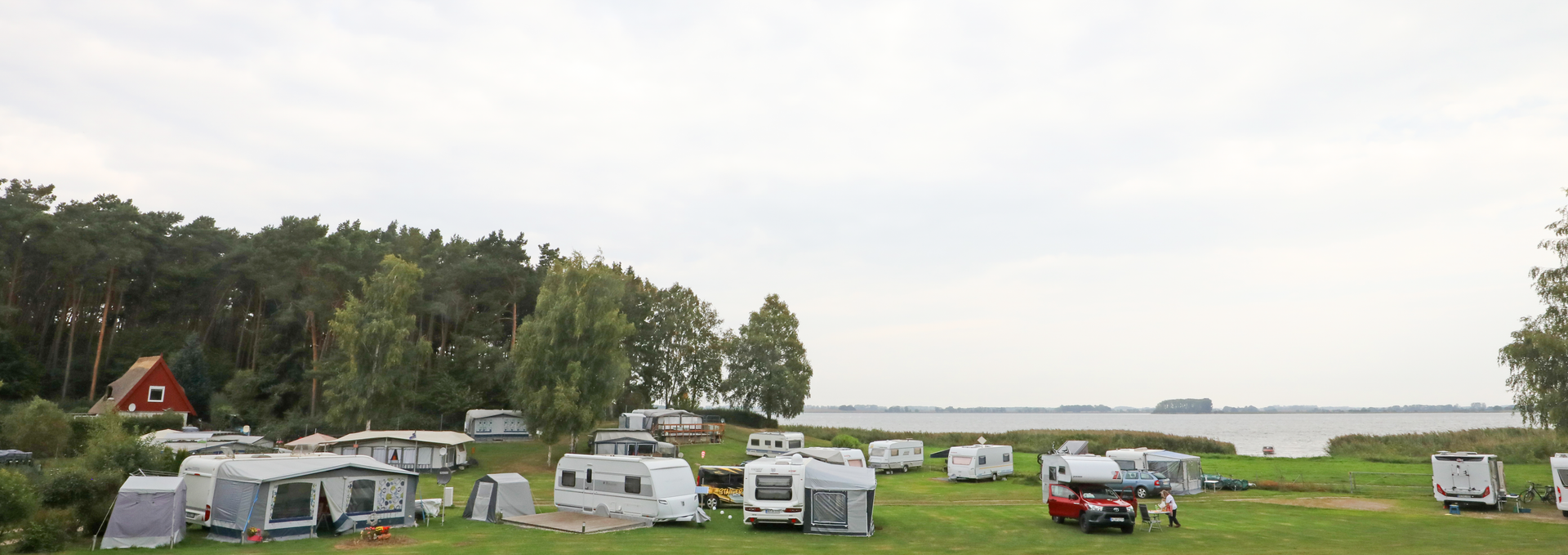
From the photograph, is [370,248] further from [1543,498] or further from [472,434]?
[1543,498]

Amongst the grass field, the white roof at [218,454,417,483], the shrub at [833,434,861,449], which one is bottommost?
the grass field

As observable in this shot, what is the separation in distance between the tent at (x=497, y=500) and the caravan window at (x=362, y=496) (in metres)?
3.01

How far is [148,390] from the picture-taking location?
154 ft

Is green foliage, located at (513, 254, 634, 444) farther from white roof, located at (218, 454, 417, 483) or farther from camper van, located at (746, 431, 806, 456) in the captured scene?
white roof, located at (218, 454, 417, 483)

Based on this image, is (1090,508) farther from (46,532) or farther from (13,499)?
(13,499)

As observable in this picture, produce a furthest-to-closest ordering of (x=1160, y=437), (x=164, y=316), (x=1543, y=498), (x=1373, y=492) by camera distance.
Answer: (x=164, y=316), (x=1160, y=437), (x=1373, y=492), (x=1543, y=498)

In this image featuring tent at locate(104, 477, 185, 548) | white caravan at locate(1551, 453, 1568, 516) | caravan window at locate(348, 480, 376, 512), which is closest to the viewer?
tent at locate(104, 477, 185, 548)

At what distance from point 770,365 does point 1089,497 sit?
41.4 meters

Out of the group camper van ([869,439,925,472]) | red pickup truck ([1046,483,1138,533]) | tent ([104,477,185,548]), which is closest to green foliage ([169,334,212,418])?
tent ([104,477,185,548])

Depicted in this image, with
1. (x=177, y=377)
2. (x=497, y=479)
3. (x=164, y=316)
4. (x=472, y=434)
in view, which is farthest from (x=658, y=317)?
(x=497, y=479)

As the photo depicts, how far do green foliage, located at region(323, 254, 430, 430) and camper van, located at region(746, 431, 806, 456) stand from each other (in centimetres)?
1930

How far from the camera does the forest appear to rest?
4359 centimetres

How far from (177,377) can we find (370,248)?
532 inches

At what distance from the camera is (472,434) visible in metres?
47.8
